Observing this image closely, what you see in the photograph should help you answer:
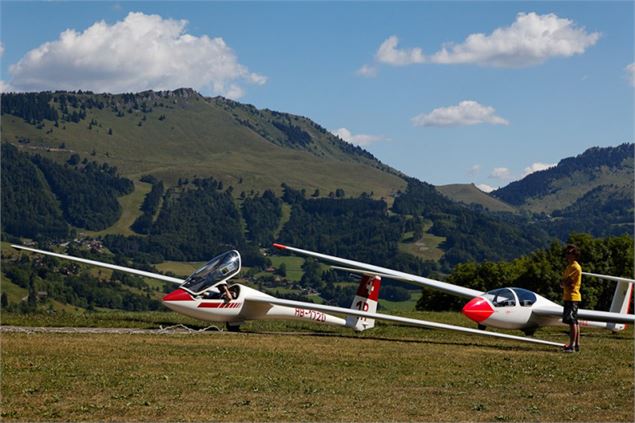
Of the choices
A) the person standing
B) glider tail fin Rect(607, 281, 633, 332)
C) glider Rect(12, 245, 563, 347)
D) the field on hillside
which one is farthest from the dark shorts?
glider tail fin Rect(607, 281, 633, 332)

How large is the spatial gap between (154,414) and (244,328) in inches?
578

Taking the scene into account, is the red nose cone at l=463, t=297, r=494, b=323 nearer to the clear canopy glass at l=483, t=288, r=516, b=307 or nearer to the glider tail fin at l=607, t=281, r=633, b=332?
the clear canopy glass at l=483, t=288, r=516, b=307

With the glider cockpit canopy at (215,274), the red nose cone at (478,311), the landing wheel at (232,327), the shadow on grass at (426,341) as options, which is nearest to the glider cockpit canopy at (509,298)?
the red nose cone at (478,311)

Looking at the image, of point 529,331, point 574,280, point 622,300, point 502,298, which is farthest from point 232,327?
point 622,300

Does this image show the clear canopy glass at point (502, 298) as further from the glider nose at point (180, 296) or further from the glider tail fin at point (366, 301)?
the glider nose at point (180, 296)

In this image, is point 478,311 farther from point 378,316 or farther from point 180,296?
point 180,296

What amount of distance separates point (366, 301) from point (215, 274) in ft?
18.1

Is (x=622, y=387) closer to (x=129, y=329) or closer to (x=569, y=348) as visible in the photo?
(x=569, y=348)

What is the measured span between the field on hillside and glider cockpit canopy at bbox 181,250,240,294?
79.6 inches

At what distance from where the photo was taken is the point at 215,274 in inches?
1017

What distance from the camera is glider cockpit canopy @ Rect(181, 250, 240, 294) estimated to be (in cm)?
2581

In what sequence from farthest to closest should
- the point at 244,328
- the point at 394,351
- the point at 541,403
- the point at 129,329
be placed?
1. the point at 244,328
2. the point at 129,329
3. the point at 394,351
4. the point at 541,403

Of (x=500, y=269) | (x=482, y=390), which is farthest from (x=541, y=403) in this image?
(x=500, y=269)

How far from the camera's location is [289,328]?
92.5 feet
